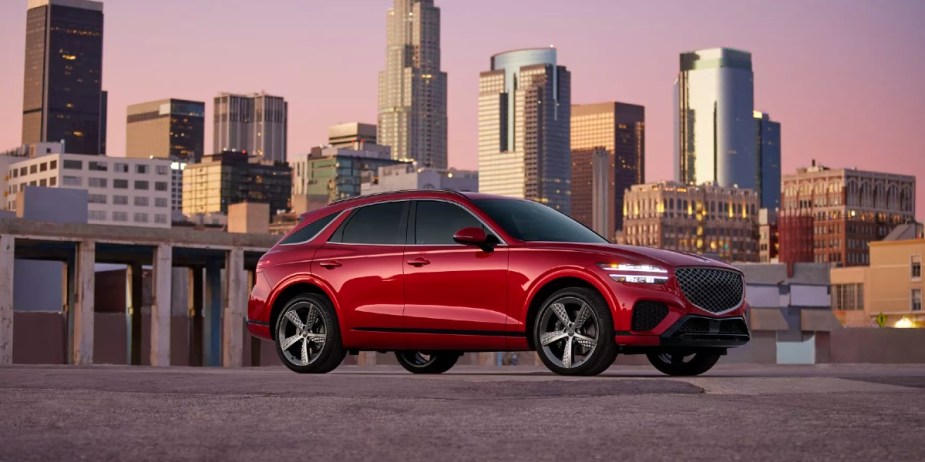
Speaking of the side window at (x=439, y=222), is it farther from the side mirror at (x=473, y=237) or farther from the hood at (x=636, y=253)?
the hood at (x=636, y=253)

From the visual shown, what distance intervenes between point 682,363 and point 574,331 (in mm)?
2034

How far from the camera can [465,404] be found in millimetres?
9336

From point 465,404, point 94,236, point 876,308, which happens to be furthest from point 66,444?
point 876,308

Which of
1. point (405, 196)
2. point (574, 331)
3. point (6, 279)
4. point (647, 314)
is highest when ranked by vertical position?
point (405, 196)

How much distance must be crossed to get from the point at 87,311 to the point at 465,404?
46534mm

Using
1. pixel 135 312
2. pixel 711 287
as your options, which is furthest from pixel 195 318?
pixel 711 287

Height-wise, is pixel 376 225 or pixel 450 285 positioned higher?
pixel 376 225

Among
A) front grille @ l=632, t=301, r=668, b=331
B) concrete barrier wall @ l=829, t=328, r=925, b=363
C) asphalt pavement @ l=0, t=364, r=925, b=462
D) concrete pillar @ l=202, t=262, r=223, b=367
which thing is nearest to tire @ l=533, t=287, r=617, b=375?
front grille @ l=632, t=301, r=668, b=331

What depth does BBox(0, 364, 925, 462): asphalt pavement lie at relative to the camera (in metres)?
6.94

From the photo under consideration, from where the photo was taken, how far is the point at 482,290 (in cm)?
1324

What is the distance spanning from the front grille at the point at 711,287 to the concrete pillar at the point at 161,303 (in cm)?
4577

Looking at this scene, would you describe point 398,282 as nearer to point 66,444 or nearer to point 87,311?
point 66,444

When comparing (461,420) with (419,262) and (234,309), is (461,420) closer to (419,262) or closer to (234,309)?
(419,262)

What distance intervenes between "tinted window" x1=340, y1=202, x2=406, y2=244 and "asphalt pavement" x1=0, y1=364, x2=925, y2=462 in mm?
2780
